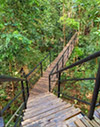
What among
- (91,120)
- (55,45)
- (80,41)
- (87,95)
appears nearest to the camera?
(91,120)

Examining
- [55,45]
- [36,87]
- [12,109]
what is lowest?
[12,109]

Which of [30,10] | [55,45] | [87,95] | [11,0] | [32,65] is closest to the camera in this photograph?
[11,0]

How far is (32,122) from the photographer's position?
176 cm

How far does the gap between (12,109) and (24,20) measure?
13.5ft

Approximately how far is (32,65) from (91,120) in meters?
5.82

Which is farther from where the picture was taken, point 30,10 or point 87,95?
point 87,95

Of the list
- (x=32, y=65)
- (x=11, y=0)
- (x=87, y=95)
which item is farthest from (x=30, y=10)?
(x=87, y=95)

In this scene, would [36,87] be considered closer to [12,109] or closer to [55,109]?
[12,109]

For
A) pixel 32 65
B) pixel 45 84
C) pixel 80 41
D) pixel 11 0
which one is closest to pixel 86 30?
pixel 80 41

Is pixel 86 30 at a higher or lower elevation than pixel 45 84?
higher

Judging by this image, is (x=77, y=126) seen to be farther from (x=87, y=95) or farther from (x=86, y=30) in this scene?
(x=86, y=30)

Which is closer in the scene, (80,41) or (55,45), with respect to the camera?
(80,41)

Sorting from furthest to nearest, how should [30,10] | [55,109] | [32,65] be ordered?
[32,65], [30,10], [55,109]

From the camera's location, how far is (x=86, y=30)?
33.4 ft
